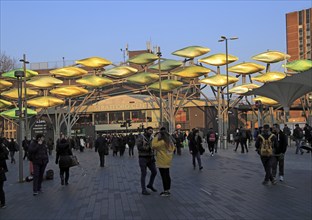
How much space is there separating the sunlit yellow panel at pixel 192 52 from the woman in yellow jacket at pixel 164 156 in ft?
184

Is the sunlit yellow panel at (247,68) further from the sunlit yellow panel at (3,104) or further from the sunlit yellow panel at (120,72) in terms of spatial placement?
the sunlit yellow panel at (3,104)

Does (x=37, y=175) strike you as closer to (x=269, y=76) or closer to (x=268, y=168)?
(x=268, y=168)

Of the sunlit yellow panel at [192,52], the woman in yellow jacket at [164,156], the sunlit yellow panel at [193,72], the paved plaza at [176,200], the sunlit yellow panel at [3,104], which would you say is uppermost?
the sunlit yellow panel at [192,52]

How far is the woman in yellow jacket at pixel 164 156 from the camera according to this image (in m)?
9.67

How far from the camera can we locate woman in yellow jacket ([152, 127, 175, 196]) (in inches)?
381

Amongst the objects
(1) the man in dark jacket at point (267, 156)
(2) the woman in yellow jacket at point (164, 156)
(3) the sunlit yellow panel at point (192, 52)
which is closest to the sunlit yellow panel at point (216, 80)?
(3) the sunlit yellow panel at point (192, 52)

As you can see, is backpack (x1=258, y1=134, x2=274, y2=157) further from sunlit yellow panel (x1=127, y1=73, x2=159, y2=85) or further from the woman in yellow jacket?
sunlit yellow panel (x1=127, y1=73, x2=159, y2=85)

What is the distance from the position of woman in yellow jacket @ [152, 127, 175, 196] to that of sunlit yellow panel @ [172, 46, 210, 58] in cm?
5623

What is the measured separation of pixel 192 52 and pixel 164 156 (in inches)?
2232

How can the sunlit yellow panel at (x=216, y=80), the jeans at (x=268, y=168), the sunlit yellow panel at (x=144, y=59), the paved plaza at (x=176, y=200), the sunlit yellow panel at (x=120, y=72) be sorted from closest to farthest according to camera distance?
1. the paved plaza at (x=176, y=200)
2. the jeans at (x=268, y=168)
3. the sunlit yellow panel at (x=216, y=80)
4. the sunlit yellow panel at (x=144, y=59)
5. the sunlit yellow panel at (x=120, y=72)

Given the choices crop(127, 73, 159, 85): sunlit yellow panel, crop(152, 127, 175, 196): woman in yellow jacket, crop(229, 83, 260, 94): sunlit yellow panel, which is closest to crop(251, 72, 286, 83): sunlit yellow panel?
crop(229, 83, 260, 94): sunlit yellow panel

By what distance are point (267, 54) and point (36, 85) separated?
35.8 m

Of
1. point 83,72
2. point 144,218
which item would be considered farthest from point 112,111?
point 144,218

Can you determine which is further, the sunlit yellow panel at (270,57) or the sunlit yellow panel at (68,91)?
the sunlit yellow panel at (68,91)
